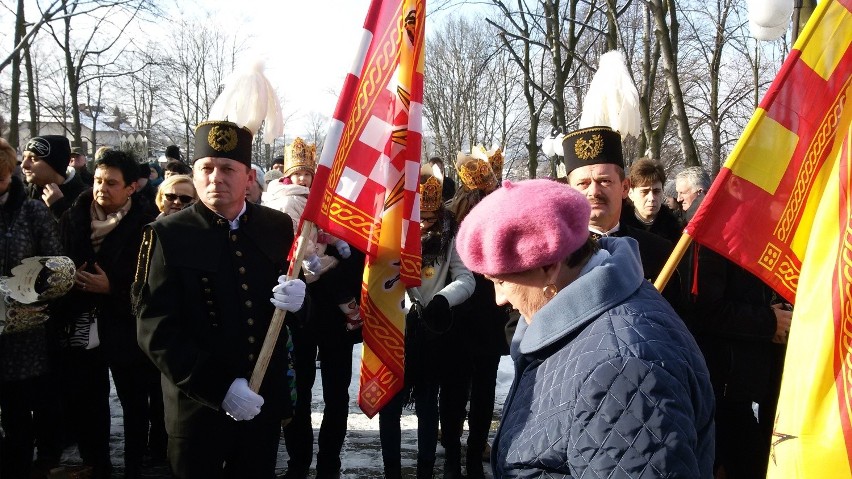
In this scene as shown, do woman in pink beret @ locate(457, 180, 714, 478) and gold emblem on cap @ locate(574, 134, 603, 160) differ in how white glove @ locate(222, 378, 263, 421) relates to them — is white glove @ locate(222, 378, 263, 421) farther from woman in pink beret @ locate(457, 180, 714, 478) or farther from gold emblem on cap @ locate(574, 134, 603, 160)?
gold emblem on cap @ locate(574, 134, 603, 160)

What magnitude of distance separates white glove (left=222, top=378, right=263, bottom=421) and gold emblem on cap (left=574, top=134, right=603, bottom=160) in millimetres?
2130

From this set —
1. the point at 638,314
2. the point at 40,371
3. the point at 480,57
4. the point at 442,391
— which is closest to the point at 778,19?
the point at 442,391

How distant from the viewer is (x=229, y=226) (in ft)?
11.0

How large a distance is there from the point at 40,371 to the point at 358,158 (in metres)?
2.29

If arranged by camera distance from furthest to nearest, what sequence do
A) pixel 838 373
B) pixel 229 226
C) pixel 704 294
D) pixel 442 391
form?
pixel 442 391 < pixel 704 294 < pixel 229 226 < pixel 838 373

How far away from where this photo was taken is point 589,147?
3809 millimetres

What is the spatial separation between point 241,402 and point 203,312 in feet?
1.51

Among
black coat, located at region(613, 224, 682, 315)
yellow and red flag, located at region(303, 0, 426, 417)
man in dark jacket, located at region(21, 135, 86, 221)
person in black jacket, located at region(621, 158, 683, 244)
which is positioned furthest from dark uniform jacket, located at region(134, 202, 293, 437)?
man in dark jacket, located at region(21, 135, 86, 221)

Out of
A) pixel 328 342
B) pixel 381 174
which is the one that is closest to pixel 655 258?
pixel 381 174

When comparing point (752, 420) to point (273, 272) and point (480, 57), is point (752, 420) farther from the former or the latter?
point (480, 57)

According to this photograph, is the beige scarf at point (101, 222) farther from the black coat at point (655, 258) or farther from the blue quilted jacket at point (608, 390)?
the blue quilted jacket at point (608, 390)

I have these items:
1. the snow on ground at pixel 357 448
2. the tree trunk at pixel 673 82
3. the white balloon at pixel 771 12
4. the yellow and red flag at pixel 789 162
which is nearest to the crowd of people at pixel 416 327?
the snow on ground at pixel 357 448

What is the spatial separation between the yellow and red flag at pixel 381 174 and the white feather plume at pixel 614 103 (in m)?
1.26

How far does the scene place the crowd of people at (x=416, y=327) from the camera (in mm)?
1696
